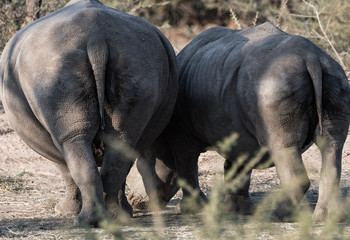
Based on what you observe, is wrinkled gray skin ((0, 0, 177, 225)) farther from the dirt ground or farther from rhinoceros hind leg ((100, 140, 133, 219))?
the dirt ground

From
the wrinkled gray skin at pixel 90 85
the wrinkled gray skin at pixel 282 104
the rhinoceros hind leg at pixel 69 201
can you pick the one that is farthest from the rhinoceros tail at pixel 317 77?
the rhinoceros hind leg at pixel 69 201

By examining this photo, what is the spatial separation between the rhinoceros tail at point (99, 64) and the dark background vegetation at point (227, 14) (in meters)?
7.41

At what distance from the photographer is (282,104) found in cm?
500

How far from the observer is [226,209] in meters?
6.21

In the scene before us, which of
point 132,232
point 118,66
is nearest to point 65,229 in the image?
point 132,232

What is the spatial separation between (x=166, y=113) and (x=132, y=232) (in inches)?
45.0

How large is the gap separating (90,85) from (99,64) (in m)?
0.16

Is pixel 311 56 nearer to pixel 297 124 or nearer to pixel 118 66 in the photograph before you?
pixel 297 124

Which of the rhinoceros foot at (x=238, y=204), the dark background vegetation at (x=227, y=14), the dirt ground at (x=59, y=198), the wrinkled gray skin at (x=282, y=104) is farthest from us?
the dark background vegetation at (x=227, y=14)

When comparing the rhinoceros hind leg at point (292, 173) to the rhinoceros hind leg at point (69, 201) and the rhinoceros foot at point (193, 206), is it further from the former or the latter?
the rhinoceros hind leg at point (69, 201)

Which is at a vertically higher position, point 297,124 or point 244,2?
point 297,124

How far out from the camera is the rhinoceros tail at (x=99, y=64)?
4680 millimetres

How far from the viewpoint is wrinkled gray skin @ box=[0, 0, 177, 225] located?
15.6 ft

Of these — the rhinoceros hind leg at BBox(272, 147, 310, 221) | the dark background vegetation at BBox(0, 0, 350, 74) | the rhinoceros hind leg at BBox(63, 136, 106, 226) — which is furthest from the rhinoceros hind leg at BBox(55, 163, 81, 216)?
the dark background vegetation at BBox(0, 0, 350, 74)
